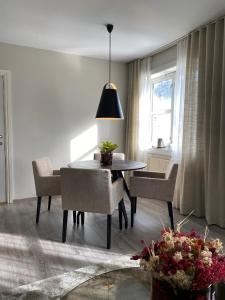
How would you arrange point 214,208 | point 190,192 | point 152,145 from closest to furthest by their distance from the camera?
point 214,208
point 190,192
point 152,145

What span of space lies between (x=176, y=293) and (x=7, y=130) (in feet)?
12.2

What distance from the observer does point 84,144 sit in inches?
185

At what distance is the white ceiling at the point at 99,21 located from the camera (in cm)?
271

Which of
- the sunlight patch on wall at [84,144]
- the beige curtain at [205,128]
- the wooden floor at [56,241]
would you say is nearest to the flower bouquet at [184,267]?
the wooden floor at [56,241]

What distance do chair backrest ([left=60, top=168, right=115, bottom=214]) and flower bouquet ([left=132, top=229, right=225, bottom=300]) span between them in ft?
4.98

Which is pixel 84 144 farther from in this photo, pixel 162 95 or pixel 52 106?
pixel 162 95

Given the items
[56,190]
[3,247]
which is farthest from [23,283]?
[56,190]

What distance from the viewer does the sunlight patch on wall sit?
4607 mm

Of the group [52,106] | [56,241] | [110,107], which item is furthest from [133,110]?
[56,241]

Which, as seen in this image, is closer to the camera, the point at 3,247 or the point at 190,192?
the point at 3,247

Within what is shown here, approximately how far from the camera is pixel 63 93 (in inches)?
175

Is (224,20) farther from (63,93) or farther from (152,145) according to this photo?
(63,93)

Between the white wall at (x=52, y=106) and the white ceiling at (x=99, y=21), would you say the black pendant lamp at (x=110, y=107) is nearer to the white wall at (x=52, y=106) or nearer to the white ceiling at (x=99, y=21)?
the white ceiling at (x=99, y=21)

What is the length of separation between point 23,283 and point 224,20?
3398 millimetres
